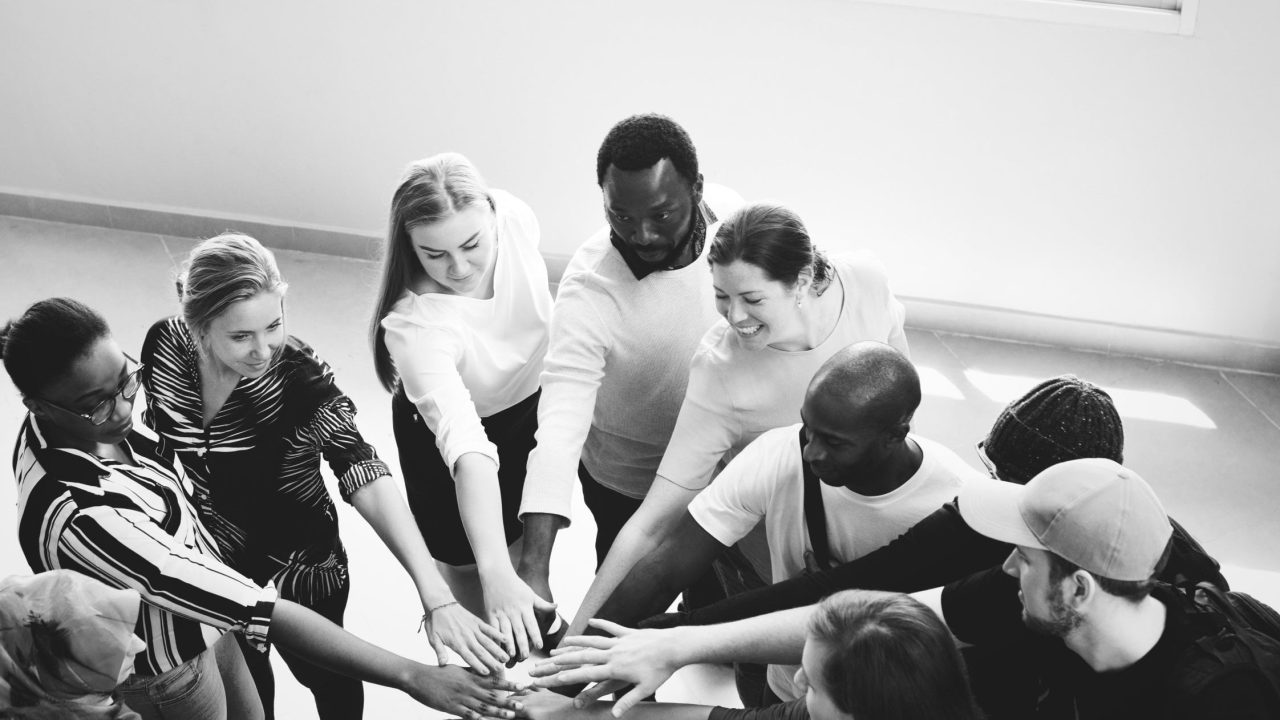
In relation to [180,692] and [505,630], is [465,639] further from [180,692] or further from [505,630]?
[180,692]

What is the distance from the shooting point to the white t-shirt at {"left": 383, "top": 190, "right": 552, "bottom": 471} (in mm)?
2463

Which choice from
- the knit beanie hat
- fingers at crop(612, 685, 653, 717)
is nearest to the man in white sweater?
fingers at crop(612, 685, 653, 717)

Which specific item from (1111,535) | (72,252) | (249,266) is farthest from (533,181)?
(1111,535)

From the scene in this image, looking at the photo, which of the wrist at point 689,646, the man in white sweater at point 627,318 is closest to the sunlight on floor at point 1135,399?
the man in white sweater at point 627,318

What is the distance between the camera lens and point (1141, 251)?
15.3 feet

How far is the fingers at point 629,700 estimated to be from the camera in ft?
6.47

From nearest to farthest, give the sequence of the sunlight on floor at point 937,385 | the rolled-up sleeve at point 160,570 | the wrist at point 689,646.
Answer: the rolled-up sleeve at point 160,570, the wrist at point 689,646, the sunlight on floor at point 937,385

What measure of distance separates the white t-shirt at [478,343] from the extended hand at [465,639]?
34 cm

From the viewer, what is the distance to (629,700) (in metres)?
1.99

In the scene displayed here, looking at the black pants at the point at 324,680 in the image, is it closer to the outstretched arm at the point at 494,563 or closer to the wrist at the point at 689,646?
the outstretched arm at the point at 494,563

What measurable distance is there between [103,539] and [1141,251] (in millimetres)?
4088

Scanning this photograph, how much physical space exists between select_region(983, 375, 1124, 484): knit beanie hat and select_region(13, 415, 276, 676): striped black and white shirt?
1.35 metres

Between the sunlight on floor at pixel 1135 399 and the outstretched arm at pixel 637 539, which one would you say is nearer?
the outstretched arm at pixel 637 539

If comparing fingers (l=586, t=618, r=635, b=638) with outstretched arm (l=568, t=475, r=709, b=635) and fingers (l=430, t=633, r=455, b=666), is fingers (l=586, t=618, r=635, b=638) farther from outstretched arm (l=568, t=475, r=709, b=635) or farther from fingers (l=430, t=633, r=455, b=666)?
fingers (l=430, t=633, r=455, b=666)
